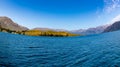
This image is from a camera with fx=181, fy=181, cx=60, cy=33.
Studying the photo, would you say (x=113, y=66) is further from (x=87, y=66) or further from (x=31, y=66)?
(x=31, y=66)

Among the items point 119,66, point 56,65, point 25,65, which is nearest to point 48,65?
point 56,65

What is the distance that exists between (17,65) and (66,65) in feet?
30.3

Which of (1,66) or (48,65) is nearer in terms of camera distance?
(1,66)

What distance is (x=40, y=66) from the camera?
33594 mm

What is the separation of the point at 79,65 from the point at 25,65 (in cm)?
1025

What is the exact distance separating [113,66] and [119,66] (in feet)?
3.50

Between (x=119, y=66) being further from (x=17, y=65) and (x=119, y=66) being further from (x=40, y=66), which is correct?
(x=17, y=65)

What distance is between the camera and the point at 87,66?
111 ft

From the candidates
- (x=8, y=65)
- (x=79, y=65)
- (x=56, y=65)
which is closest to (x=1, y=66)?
(x=8, y=65)

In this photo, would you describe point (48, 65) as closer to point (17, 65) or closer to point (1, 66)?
point (17, 65)

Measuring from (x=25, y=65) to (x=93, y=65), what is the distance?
509 inches

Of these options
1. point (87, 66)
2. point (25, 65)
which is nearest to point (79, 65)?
point (87, 66)

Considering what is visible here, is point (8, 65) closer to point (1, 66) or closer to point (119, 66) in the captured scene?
point (1, 66)

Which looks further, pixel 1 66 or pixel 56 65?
pixel 56 65
